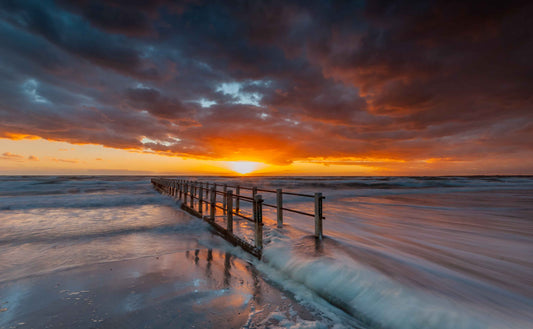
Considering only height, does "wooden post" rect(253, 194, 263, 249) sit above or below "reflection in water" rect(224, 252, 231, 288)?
above

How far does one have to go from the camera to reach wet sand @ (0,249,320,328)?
10.5ft

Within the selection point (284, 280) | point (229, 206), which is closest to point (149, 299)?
point (284, 280)

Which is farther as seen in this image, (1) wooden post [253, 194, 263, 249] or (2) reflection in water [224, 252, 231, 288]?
(1) wooden post [253, 194, 263, 249]

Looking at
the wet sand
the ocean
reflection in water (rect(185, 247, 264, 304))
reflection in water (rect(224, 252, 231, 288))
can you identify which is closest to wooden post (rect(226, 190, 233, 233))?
the ocean

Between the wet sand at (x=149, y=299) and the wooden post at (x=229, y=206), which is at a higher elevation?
the wooden post at (x=229, y=206)

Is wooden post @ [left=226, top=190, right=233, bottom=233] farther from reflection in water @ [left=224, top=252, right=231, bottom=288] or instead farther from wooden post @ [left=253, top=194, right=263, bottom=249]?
reflection in water @ [left=224, top=252, right=231, bottom=288]

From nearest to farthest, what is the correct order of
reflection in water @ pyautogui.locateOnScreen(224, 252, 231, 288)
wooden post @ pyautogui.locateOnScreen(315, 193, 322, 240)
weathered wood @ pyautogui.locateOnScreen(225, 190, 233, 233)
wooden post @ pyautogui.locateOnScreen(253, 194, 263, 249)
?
1. reflection in water @ pyautogui.locateOnScreen(224, 252, 231, 288)
2. wooden post @ pyautogui.locateOnScreen(253, 194, 263, 249)
3. wooden post @ pyautogui.locateOnScreen(315, 193, 322, 240)
4. weathered wood @ pyautogui.locateOnScreen(225, 190, 233, 233)

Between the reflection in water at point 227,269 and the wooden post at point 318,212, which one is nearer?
the reflection in water at point 227,269

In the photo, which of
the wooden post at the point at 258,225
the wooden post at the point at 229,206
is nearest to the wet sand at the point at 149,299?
the wooden post at the point at 258,225

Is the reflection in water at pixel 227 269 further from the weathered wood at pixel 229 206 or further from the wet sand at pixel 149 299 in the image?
the weathered wood at pixel 229 206

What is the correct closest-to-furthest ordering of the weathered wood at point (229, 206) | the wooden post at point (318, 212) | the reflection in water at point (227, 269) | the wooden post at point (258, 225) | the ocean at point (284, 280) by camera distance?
the ocean at point (284, 280)
the reflection in water at point (227, 269)
the wooden post at point (258, 225)
the wooden post at point (318, 212)
the weathered wood at point (229, 206)

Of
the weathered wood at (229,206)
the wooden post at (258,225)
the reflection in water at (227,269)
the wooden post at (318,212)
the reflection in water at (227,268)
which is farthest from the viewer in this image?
the weathered wood at (229,206)

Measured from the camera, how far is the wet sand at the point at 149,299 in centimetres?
319

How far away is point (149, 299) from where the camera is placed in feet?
12.4
